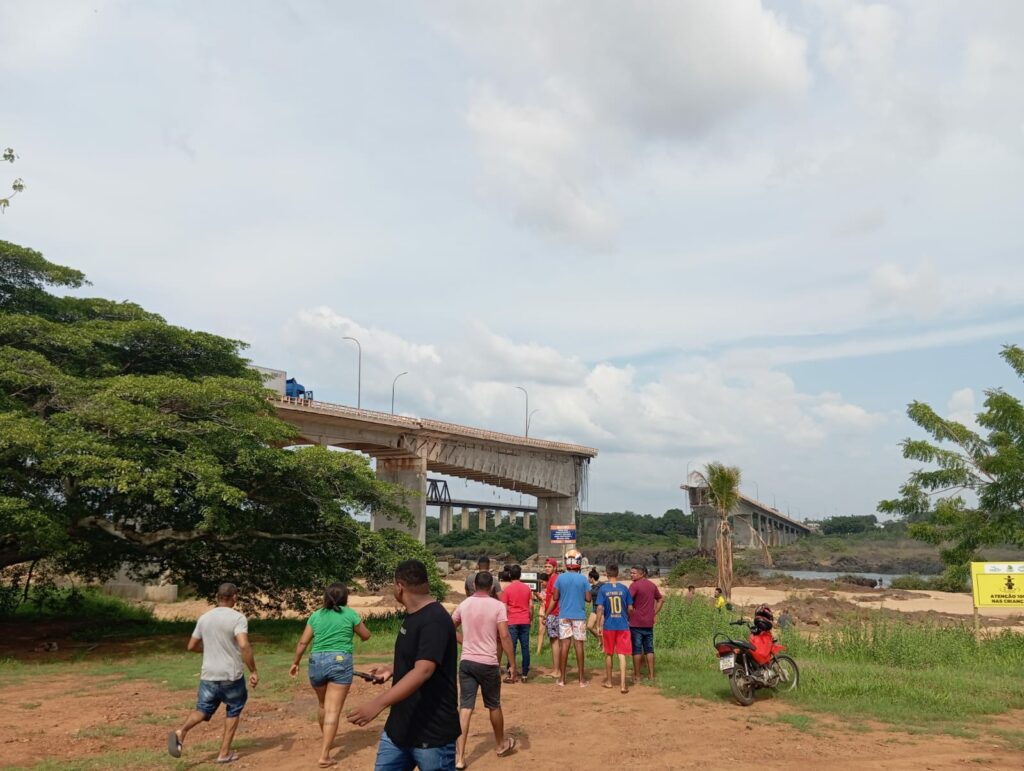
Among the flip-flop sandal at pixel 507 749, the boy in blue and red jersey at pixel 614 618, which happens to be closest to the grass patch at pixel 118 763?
the flip-flop sandal at pixel 507 749

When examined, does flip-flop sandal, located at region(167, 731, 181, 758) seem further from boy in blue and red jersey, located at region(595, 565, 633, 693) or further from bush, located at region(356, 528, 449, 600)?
bush, located at region(356, 528, 449, 600)

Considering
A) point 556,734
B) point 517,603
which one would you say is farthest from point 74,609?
point 556,734

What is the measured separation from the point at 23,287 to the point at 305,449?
7.87 m

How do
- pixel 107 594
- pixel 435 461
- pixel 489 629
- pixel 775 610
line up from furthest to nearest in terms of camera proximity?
pixel 435 461 → pixel 107 594 → pixel 775 610 → pixel 489 629

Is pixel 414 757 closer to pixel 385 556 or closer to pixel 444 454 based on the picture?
pixel 385 556

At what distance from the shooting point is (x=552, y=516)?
60.3 meters

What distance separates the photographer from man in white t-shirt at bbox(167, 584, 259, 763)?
24.0ft

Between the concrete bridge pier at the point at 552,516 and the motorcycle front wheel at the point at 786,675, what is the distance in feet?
157

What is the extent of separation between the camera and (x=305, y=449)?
17.4 m

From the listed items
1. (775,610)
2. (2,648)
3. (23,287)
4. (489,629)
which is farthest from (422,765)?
(775,610)

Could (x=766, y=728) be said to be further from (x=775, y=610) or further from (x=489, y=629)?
(x=775, y=610)

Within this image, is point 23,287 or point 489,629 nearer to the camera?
point 489,629

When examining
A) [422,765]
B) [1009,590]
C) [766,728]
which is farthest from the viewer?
[1009,590]

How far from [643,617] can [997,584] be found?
6.55 meters
